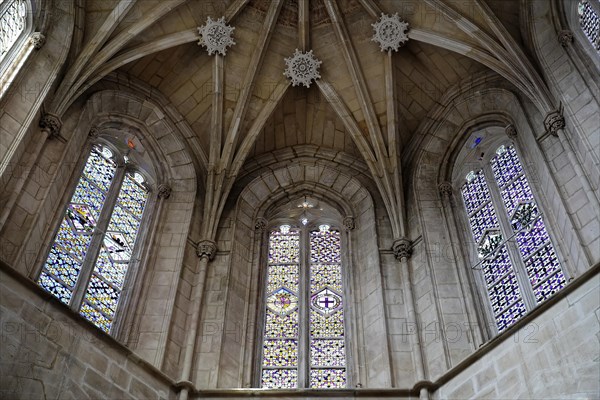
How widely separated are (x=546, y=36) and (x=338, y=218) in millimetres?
5136

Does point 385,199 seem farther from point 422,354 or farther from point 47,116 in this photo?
point 47,116

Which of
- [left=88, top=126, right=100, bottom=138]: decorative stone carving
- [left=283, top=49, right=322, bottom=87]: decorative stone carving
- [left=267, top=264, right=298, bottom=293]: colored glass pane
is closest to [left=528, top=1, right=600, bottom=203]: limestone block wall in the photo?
[left=283, top=49, right=322, bottom=87]: decorative stone carving

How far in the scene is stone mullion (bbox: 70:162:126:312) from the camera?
1276 cm

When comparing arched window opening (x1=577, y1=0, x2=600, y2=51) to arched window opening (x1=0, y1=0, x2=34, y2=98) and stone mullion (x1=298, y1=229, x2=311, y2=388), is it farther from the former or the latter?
arched window opening (x1=0, y1=0, x2=34, y2=98)

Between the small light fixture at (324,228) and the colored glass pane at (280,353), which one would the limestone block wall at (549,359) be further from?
the small light fixture at (324,228)

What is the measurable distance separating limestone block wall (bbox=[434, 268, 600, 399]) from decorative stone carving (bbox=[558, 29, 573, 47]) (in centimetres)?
515

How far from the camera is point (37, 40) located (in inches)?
530

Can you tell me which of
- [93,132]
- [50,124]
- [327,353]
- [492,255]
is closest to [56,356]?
[50,124]

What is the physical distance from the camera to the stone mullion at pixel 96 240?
12758mm

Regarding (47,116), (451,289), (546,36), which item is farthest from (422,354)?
(47,116)

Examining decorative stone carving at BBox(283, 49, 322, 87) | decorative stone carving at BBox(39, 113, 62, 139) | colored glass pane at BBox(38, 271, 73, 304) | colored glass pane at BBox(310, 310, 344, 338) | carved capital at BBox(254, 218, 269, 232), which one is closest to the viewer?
colored glass pane at BBox(38, 271, 73, 304)

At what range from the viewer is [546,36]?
14.4 m

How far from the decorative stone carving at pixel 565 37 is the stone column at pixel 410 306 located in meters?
4.32

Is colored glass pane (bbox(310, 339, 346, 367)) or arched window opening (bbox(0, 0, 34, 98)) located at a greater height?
arched window opening (bbox(0, 0, 34, 98))
